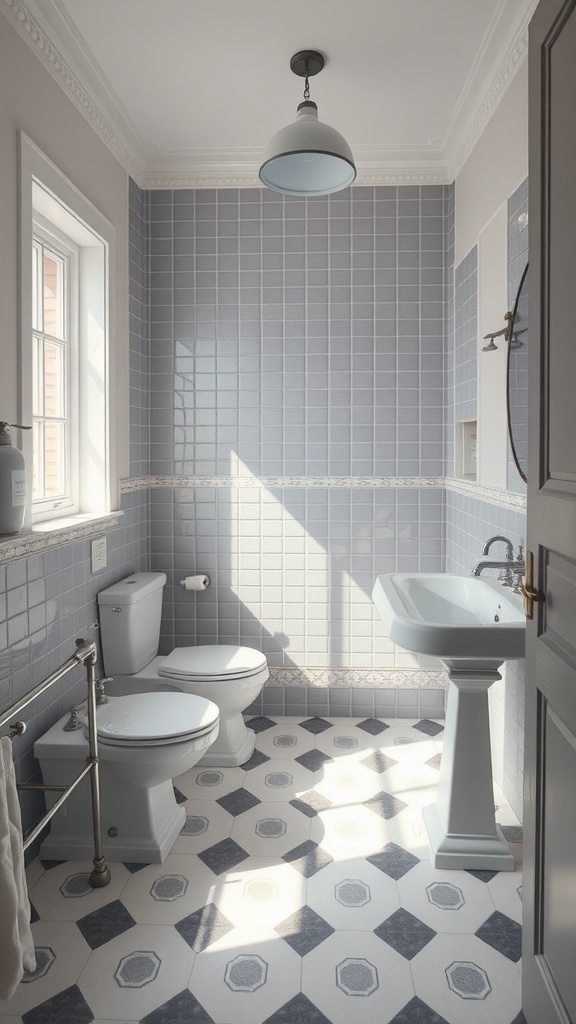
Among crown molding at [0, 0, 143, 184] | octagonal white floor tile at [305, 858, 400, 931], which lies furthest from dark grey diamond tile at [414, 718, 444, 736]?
crown molding at [0, 0, 143, 184]

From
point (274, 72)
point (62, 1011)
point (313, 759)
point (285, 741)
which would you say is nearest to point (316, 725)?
point (285, 741)

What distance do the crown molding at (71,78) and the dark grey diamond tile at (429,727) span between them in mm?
2907

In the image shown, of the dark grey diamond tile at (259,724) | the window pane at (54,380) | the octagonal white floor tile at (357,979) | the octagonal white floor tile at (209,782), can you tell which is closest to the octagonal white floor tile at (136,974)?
the octagonal white floor tile at (357,979)

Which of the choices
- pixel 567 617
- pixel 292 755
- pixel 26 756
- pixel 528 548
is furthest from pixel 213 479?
pixel 567 617

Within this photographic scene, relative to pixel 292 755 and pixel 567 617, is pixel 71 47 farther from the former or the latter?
pixel 292 755

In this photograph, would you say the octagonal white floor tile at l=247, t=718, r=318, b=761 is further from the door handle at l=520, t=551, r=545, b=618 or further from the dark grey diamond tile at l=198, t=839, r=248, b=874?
the door handle at l=520, t=551, r=545, b=618

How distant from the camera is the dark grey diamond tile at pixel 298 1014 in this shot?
159cm

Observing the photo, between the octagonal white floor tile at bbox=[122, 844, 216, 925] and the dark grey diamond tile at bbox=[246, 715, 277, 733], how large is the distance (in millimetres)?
1092

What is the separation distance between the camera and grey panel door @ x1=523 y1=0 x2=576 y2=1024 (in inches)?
50.6

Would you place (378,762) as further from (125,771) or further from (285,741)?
(125,771)

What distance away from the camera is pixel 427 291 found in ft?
11.3

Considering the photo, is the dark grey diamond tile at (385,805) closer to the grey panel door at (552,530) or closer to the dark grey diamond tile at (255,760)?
the dark grey diamond tile at (255,760)

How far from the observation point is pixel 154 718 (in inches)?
89.6

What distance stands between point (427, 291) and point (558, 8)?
2133mm
